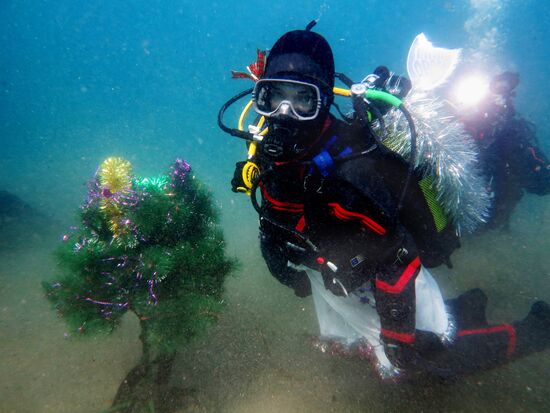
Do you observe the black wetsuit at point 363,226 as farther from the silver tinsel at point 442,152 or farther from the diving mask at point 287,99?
the diving mask at point 287,99

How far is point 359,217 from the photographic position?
2.55 metres

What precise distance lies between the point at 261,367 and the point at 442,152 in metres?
3.46

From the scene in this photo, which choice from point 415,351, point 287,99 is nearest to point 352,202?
point 287,99

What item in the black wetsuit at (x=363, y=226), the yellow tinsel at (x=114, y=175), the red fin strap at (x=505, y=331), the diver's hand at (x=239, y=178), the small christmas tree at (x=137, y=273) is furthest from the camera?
the red fin strap at (x=505, y=331)

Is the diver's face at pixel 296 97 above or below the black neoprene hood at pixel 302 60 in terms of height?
below

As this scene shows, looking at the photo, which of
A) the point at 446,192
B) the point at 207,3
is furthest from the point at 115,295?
the point at 207,3

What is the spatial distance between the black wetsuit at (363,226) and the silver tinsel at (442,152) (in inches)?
6.0

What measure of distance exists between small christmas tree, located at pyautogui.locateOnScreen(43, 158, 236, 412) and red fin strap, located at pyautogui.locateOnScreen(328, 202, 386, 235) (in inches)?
77.0

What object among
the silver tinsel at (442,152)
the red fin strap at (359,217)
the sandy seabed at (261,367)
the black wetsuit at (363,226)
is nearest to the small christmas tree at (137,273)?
the sandy seabed at (261,367)

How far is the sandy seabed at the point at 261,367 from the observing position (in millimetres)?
3645

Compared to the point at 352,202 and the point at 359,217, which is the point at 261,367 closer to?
the point at 359,217

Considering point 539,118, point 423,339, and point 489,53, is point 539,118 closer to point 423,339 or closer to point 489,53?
point 489,53

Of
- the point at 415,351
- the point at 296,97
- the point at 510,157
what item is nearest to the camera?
the point at 296,97

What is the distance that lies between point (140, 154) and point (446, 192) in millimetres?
43630
